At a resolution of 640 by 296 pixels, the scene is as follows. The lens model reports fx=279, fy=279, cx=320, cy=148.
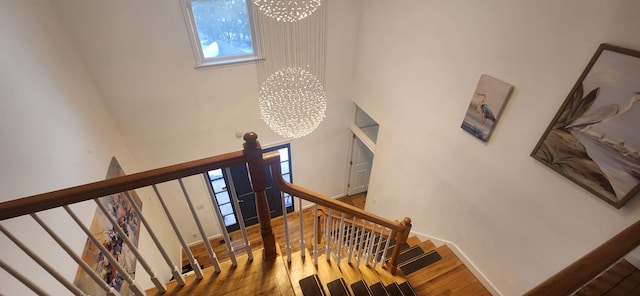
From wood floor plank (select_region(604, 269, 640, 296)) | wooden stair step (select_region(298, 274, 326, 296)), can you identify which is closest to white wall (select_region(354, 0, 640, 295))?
wood floor plank (select_region(604, 269, 640, 296))

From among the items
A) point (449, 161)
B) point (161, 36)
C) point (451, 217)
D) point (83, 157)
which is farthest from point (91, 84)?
point (451, 217)

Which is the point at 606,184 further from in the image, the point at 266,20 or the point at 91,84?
the point at 91,84

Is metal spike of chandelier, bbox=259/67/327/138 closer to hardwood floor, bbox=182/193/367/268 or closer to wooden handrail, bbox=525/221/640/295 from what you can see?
wooden handrail, bbox=525/221/640/295

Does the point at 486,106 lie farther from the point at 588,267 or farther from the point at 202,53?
the point at 202,53

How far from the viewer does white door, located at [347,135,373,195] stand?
5746 millimetres

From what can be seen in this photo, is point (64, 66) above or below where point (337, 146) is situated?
above

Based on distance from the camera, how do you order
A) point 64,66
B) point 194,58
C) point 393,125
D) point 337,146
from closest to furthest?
point 64,66 → point 194,58 → point 393,125 → point 337,146

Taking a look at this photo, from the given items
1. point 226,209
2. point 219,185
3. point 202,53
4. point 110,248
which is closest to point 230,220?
point 226,209

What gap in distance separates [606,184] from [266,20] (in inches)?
150

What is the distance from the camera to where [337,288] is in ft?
6.66

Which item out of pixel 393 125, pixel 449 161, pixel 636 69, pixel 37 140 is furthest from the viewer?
pixel 393 125

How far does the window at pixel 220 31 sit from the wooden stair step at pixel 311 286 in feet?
10.4

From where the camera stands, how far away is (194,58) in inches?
148

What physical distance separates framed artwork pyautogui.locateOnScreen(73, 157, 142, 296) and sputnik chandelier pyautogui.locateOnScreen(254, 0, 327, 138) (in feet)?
5.62
